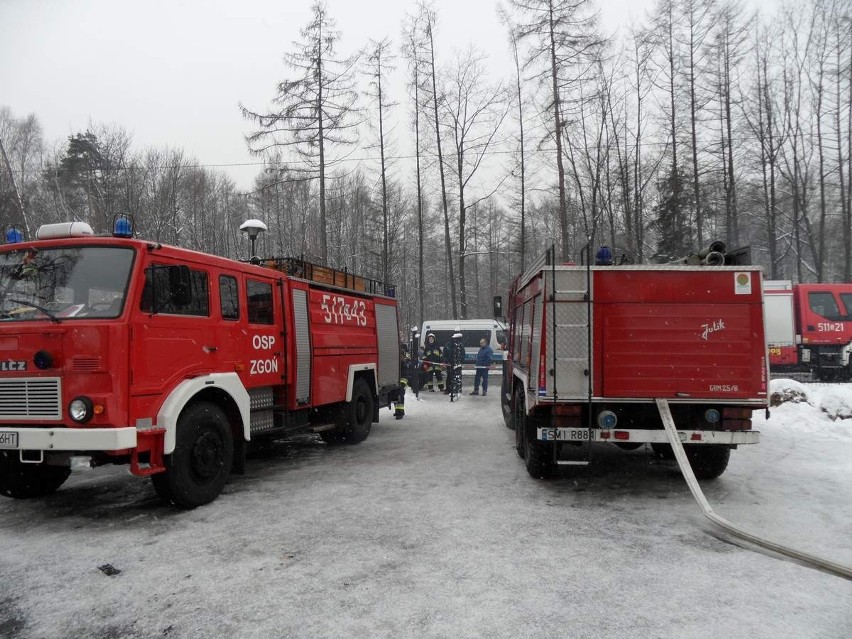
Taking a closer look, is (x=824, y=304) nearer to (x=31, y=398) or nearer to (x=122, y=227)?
(x=122, y=227)

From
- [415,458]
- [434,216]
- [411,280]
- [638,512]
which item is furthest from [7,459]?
[411,280]

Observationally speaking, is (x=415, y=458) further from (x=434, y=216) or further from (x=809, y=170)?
(x=809, y=170)

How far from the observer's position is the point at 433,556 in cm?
435

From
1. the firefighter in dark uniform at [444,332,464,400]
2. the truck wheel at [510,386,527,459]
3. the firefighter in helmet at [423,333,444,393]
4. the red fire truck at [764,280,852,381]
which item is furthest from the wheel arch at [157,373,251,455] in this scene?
the red fire truck at [764,280,852,381]

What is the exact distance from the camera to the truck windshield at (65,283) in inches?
192

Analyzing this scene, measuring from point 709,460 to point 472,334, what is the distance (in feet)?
47.5

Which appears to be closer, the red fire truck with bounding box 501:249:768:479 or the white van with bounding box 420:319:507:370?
the red fire truck with bounding box 501:249:768:479

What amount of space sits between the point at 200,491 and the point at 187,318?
1737 millimetres

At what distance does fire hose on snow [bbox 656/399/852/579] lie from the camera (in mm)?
3865

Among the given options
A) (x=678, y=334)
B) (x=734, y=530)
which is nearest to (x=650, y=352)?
(x=678, y=334)

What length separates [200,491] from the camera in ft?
18.2

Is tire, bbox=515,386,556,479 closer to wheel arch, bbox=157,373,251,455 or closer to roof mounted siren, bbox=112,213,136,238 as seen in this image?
wheel arch, bbox=157,373,251,455

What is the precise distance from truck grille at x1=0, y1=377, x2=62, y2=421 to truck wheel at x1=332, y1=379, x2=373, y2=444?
15.8ft

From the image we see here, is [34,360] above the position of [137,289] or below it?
below
